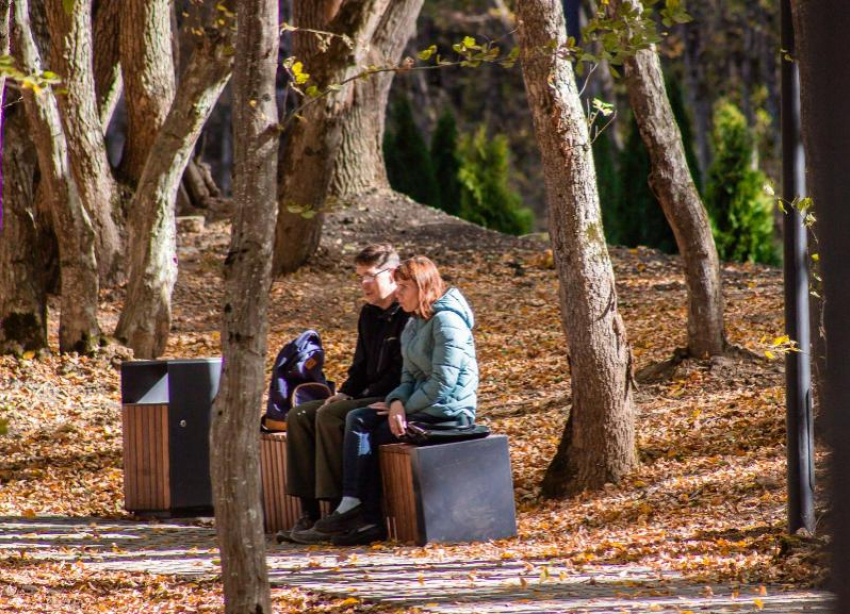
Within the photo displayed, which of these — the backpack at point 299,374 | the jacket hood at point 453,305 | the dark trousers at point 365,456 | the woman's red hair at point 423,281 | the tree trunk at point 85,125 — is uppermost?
the tree trunk at point 85,125

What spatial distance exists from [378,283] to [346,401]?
1.98ft

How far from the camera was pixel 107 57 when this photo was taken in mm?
13742

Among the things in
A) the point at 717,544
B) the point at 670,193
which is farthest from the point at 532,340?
the point at 717,544

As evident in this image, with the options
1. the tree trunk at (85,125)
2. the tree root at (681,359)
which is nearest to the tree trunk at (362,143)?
the tree trunk at (85,125)

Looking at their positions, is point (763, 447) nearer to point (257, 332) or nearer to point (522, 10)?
point (522, 10)

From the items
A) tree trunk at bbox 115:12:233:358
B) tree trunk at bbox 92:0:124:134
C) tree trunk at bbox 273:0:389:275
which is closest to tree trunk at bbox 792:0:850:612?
tree trunk at bbox 115:12:233:358

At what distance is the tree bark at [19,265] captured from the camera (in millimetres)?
10172

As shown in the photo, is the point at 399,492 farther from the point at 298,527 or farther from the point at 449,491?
the point at 298,527

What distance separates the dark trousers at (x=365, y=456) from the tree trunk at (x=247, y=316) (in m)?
2.28

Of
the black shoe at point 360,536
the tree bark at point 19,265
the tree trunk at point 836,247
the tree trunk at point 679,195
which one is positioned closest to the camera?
the tree trunk at point 836,247

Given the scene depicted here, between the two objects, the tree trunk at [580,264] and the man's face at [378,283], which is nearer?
the man's face at [378,283]

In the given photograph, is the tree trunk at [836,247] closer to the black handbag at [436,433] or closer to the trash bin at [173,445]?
the black handbag at [436,433]

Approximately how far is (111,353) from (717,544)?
6.29 metres

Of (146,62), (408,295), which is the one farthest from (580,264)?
(146,62)
